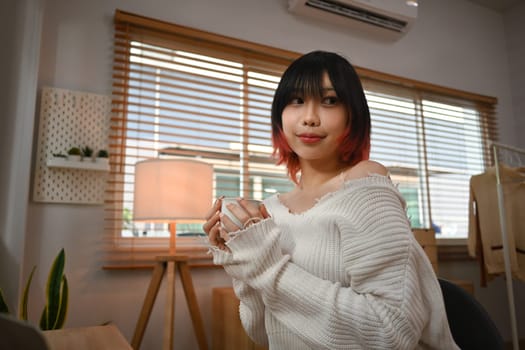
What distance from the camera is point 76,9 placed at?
231 cm

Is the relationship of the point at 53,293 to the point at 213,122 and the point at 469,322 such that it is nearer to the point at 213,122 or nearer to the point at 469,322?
the point at 213,122

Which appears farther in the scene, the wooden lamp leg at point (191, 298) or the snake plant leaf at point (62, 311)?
the wooden lamp leg at point (191, 298)

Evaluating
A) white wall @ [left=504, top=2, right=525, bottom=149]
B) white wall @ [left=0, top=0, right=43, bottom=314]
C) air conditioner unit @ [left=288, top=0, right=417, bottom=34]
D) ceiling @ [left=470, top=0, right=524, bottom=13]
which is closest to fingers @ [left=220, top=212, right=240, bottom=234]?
white wall @ [left=0, top=0, right=43, bottom=314]

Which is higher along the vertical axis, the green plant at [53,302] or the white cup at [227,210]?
the white cup at [227,210]

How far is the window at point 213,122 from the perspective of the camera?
235cm

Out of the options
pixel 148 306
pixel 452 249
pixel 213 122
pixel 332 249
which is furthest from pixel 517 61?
pixel 332 249

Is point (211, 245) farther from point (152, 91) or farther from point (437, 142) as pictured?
point (437, 142)

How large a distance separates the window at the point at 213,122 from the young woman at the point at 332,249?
5.45 ft

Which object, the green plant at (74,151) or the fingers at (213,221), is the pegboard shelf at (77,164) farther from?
the fingers at (213,221)

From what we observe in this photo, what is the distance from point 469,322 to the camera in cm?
83

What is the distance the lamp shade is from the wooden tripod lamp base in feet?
0.70

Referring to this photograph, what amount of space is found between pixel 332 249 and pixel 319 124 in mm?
241

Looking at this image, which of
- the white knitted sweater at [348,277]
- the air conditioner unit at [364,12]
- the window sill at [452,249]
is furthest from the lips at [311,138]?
the window sill at [452,249]

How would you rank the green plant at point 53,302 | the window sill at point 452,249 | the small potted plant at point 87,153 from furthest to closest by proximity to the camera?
the window sill at point 452,249
the small potted plant at point 87,153
the green plant at point 53,302
